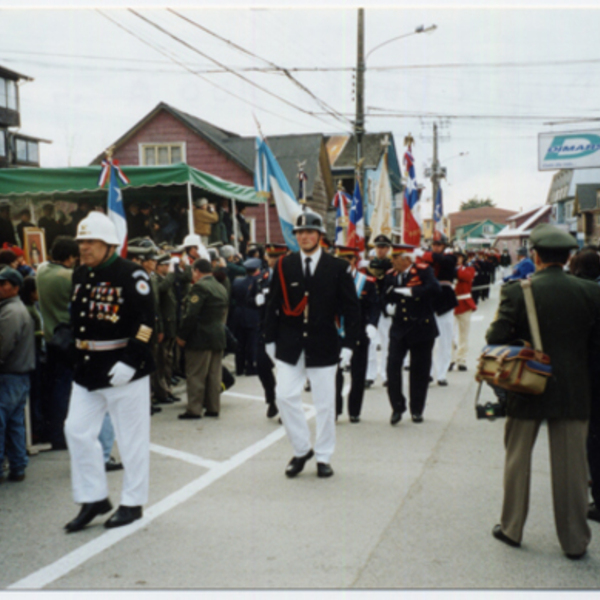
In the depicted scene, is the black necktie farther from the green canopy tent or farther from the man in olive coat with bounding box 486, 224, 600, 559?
the green canopy tent

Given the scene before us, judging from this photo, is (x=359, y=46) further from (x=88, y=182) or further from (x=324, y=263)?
(x=324, y=263)

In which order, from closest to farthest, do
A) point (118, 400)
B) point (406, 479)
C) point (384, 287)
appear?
point (118, 400), point (406, 479), point (384, 287)

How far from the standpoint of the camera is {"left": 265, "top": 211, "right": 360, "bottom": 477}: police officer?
589cm

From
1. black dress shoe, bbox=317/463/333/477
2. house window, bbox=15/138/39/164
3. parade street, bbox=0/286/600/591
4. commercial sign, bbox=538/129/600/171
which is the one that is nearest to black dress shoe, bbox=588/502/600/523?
parade street, bbox=0/286/600/591

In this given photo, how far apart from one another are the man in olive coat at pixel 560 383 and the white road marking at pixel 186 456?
2896mm

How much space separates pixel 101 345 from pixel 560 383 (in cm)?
291

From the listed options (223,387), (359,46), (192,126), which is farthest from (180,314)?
(192,126)

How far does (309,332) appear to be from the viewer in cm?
588

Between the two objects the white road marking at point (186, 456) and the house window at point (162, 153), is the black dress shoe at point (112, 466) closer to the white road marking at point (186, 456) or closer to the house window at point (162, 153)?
the white road marking at point (186, 456)

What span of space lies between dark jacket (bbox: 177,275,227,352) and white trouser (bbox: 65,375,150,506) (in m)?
3.48

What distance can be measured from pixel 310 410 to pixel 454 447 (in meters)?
2.33

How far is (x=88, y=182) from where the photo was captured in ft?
43.7

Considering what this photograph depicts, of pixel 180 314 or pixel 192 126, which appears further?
pixel 192 126

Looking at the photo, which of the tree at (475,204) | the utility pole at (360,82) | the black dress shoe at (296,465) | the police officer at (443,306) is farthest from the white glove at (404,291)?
the tree at (475,204)
